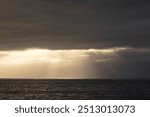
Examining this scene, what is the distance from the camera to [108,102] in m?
11.2

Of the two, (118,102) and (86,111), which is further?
(118,102)

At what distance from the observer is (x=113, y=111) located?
10.9m

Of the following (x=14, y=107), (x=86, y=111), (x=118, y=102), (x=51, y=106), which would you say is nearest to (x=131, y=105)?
(x=118, y=102)

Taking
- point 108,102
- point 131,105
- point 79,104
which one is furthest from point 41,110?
point 131,105

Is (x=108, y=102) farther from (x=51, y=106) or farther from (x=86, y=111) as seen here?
(x=51, y=106)

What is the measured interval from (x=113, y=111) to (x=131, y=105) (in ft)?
2.49

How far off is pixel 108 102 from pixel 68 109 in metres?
1.23

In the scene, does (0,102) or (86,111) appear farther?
(0,102)

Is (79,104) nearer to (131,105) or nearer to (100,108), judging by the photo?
(100,108)

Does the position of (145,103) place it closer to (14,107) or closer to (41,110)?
(41,110)

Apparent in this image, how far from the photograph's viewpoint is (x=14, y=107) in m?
11.4

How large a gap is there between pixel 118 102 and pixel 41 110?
232 centimetres

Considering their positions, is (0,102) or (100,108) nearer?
(100,108)

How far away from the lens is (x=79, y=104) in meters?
11.1
